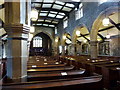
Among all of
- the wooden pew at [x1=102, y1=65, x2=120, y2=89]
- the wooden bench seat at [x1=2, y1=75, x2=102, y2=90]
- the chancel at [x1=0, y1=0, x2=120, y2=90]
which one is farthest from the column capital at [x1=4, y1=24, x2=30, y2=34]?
the wooden pew at [x1=102, y1=65, x2=120, y2=89]

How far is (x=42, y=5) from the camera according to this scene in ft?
46.1

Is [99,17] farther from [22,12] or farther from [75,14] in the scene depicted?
[22,12]

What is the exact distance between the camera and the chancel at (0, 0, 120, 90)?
2.41m

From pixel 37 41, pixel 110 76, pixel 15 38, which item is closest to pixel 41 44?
pixel 37 41

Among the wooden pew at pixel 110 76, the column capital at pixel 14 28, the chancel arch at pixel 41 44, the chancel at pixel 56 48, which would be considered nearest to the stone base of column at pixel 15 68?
the chancel at pixel 56 48

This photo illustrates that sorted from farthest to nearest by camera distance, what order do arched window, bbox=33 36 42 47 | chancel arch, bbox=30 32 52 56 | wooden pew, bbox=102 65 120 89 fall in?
arched window, bbox=33 36 42 47
chancel arch, bbox=30 32 52 56
wooden pew, bbox=102 65 120 89

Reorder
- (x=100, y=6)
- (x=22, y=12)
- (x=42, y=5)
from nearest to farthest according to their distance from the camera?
(x=22, y=12) → (x=100, y=6) → (x=42, y=5)

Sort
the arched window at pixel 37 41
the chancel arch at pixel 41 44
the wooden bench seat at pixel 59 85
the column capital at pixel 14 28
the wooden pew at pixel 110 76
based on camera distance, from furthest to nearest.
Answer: the arched window at pixel 37 41, the chancel arch at pixel 41 44, the wooden pew at pixel 110 76, the column capital at pixel 14 28, the wooden bench seat at pixel 59 85

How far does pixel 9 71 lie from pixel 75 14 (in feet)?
41.5

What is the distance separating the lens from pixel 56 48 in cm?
2194

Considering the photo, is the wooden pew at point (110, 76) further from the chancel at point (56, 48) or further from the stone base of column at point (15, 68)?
the stone base of column at point (15, 68)

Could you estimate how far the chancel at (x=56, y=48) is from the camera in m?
2.41

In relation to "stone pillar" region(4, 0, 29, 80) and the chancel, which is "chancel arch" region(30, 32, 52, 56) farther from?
"stone pillar" region(4, 0, 29, 80)

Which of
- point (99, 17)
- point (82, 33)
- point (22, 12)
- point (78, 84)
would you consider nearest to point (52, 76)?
point (78, 84)
